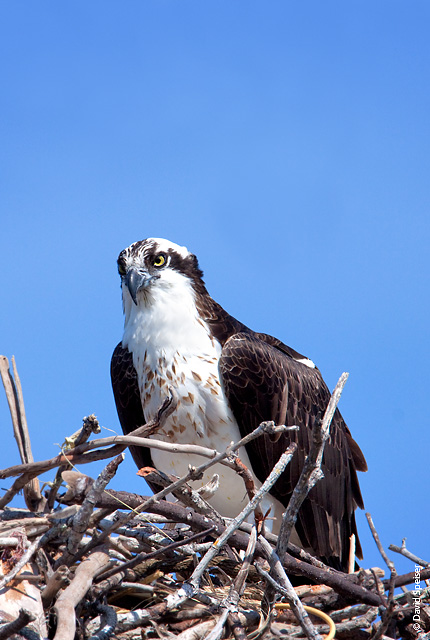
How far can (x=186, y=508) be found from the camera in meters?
3.96

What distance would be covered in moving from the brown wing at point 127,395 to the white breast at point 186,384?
12cm

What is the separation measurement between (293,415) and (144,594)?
7.35 ft

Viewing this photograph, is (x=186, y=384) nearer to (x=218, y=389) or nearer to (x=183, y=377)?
(x=183, y=377)

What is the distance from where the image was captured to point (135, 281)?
6.04 m

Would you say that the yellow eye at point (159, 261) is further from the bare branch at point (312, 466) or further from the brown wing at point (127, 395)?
the bare branch at point (312, 466)

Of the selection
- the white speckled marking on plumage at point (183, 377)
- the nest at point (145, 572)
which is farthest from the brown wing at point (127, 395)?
the nest at point (145, 572)

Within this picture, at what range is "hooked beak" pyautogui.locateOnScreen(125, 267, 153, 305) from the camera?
604 cm

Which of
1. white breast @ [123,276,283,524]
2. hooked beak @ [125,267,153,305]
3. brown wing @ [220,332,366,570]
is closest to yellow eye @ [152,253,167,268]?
hooked beak @ [125,267,153,305]

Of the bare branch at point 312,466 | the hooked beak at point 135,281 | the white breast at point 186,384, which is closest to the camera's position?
the bare branch at point 312,466

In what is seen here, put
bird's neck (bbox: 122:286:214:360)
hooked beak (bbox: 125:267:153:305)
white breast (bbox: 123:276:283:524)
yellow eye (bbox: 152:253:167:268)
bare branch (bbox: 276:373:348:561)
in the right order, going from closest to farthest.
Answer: bare branch (bbox: 276:373:348:561) < white breast (bbox: 123:276:283:524) < bird's neck (bbox: 122:286:214:360) < hooked beak (bbox: 125:267:153:305) < yellow eye (bbox: 152:253:167:268)

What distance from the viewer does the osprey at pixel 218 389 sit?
565 cm

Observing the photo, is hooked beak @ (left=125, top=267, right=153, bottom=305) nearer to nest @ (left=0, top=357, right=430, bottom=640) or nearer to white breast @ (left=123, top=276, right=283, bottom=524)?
white breast @ (left=123, top=276, right=283, bottom=524)

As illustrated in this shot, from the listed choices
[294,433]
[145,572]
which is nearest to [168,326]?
→ [294,433]

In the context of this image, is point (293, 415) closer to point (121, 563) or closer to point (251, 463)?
point (251, 463)
